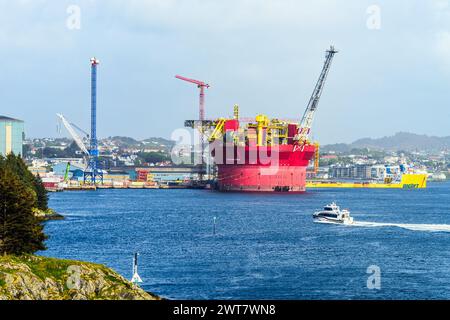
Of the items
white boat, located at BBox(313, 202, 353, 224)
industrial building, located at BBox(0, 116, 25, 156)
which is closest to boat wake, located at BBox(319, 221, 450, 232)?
white boat, located at BBox(313, 202, 353, 224)

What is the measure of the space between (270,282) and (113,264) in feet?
A: 21.6

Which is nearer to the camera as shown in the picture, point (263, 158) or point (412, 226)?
point (412, 226)

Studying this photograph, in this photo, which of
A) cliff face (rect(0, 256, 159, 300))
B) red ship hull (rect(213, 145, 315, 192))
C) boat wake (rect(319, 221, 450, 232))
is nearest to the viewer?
cliff face (rect(0, 256, 159, 300))

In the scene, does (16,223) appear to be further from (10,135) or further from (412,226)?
(10,135)

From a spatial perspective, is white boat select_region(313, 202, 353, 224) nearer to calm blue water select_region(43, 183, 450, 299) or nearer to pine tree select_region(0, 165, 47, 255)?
calm blue water select_region(43, 183, 450, 299)

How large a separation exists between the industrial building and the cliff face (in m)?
126

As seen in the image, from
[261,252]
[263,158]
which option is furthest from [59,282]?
[263,158]

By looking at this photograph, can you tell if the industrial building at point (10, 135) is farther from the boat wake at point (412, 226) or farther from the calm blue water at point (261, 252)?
the boat wake at point (412, 226)

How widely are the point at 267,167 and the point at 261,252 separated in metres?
54.6

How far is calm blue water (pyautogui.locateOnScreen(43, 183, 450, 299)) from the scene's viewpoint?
2389 centimetres

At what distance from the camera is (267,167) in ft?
285

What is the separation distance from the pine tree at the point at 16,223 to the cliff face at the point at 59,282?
7.43 ft

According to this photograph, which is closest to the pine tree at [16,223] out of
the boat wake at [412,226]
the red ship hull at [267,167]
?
the boat wake at [412,226]
